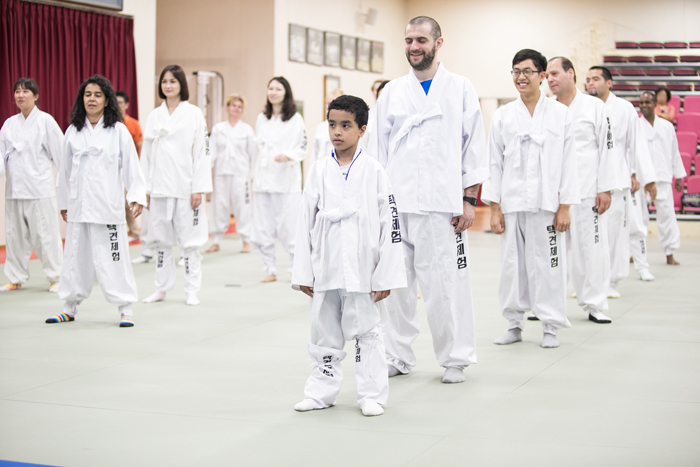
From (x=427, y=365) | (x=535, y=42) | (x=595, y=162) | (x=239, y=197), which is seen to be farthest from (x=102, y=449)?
(x=535, y=42)

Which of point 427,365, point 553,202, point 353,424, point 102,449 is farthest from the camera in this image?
point 553,202

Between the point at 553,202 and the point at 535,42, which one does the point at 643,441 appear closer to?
the point at 553,202

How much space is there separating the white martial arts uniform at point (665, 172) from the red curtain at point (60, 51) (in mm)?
6783

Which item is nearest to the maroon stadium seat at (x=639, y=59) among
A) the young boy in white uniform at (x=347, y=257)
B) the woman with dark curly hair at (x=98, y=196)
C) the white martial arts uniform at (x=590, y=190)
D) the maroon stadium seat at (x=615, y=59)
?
the maroon stadium seat at (x=615, y=59)

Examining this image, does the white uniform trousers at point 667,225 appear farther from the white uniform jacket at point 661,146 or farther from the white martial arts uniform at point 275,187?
the white martial arts uniform at point 275,187

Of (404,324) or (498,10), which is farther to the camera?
(498,10)

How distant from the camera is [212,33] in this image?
529 inches

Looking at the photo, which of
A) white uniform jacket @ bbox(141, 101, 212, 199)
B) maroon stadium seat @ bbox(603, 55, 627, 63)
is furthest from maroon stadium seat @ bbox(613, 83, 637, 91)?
white uniform jacket @ bbox(141, 101, 212, 199)

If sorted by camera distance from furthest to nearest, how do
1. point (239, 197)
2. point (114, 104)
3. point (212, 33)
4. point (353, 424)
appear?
1. point (212, 33)
2. point (239, 197)
3. point (114, 104)
4. point (353, 424)

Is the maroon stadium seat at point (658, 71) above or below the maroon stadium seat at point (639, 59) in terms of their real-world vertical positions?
below

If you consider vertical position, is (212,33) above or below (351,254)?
above

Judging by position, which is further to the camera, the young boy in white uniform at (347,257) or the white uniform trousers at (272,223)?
the white uniform trousers at (272,223)

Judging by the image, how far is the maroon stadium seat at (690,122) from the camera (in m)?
14.4

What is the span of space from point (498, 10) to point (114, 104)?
1362 centimetres
